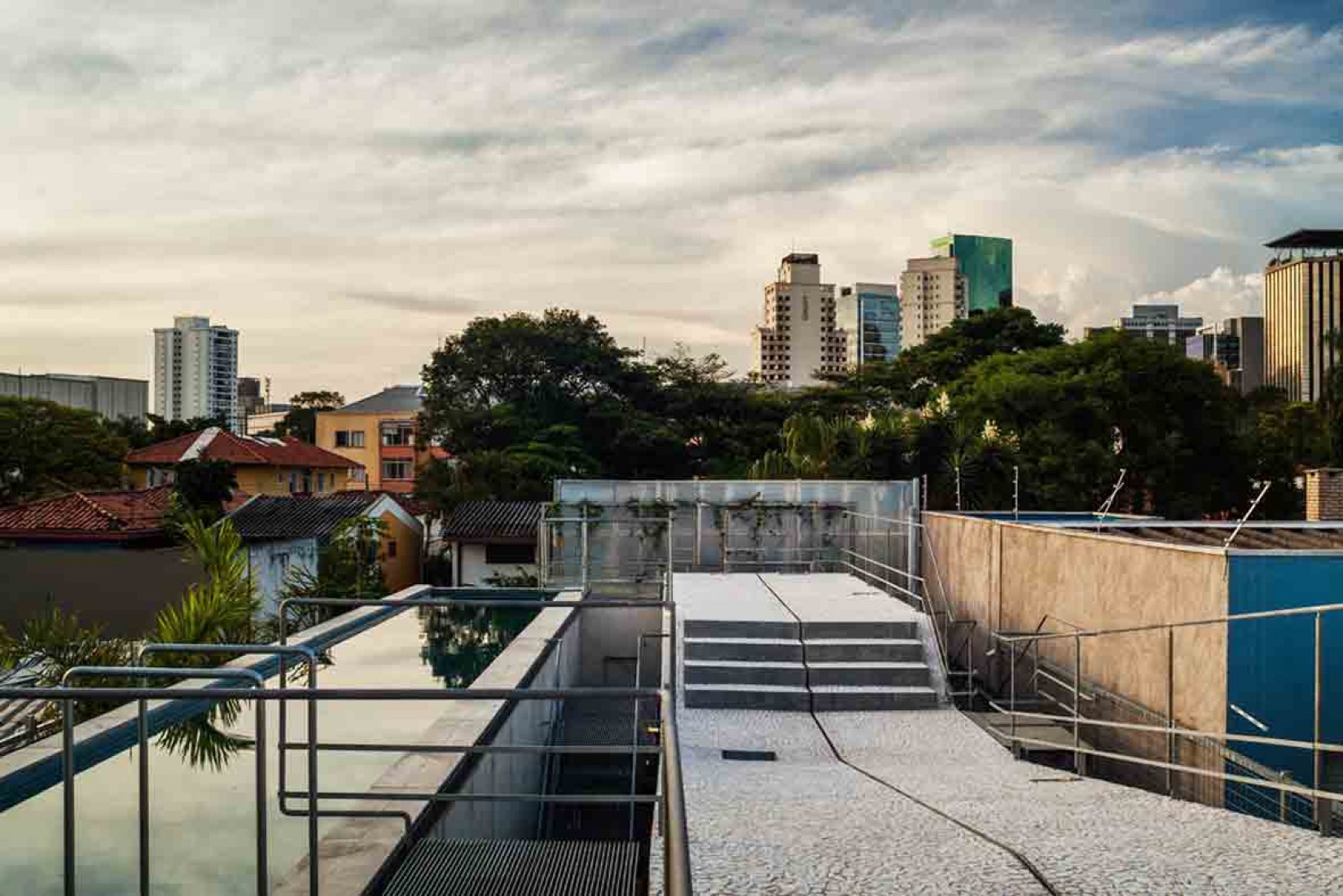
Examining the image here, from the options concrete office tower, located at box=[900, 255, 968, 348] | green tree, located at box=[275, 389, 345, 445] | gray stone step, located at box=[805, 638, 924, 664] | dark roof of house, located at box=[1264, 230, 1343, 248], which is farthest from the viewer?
concrete office tower, located at box=[900, 255, 968, 348]

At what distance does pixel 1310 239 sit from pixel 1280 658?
11992cm

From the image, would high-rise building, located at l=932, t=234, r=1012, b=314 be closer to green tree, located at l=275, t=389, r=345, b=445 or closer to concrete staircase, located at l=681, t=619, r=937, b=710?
green tree, located at l=275, t=389, r=345, b=445

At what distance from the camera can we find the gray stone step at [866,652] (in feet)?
37.1

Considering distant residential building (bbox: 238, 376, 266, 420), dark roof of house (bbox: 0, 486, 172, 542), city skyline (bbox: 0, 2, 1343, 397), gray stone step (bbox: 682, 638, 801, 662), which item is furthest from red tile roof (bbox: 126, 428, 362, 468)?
distant residential building (bbox: 238, 376, 266, 420)

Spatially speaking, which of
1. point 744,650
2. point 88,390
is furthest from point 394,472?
point 744,650

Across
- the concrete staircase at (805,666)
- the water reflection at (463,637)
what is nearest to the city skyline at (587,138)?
the water reflection at (463,637)

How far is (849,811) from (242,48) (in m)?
15.7

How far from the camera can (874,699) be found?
34.6 ft

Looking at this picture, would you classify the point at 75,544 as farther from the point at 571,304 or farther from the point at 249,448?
the point at 249,448

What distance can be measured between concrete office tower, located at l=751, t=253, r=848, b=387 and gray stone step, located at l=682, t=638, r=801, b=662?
5302 inches

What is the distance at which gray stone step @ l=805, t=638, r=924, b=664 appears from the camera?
11.3 meters

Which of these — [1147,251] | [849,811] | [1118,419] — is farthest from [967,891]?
[1147,251]

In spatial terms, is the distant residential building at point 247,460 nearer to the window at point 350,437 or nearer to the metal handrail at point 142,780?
the window at point 350,437

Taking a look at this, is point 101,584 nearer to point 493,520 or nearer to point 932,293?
point 493,520
